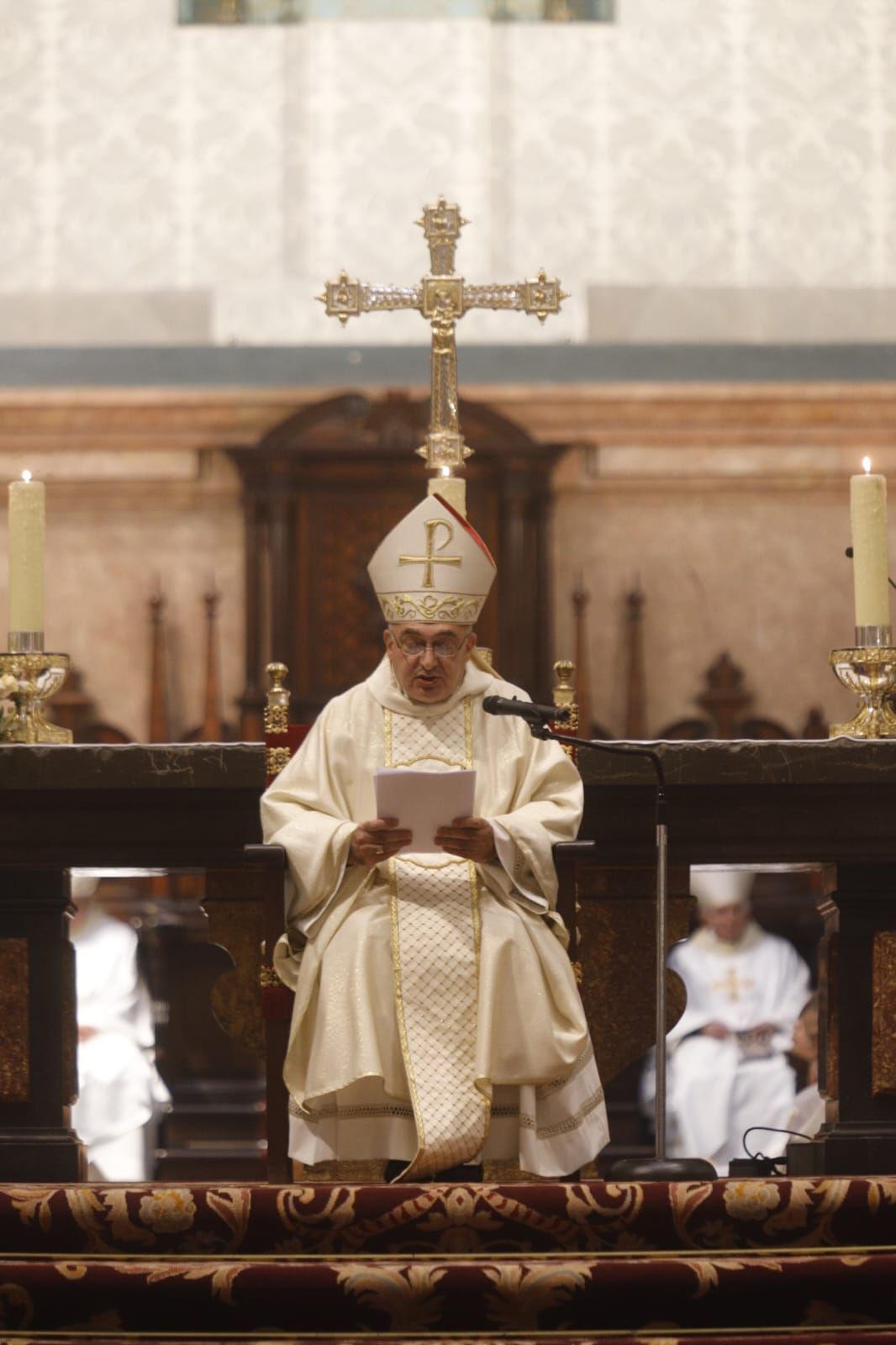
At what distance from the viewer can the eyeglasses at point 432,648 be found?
16.1ft

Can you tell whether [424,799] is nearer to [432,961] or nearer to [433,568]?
[432,961]

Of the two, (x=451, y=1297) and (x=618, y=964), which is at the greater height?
(x=618, y=964)

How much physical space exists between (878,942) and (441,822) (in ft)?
3.77

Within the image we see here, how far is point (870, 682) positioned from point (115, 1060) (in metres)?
3.77

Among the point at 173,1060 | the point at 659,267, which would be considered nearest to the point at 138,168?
the point at 659,267

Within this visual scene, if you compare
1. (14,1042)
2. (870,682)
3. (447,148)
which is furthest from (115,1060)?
(447,148)

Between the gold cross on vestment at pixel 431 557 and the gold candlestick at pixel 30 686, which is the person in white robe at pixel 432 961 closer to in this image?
the gold cross on vestment at pixel 431 557

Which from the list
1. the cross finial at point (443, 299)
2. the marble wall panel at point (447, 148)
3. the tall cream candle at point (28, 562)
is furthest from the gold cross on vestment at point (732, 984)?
the tall cream candle at point (28, 562)

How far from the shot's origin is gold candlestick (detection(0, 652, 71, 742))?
16.7 feet

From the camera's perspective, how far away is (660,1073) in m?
4.38

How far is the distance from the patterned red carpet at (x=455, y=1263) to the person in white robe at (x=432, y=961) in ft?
2.27

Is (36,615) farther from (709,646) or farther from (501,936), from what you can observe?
(709,646)

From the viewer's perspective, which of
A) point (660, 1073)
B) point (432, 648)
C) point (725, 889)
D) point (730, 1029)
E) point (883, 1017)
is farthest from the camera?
point (725, 889)

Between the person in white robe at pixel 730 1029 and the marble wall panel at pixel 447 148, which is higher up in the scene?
the marble wall panel at pixel 447 148
